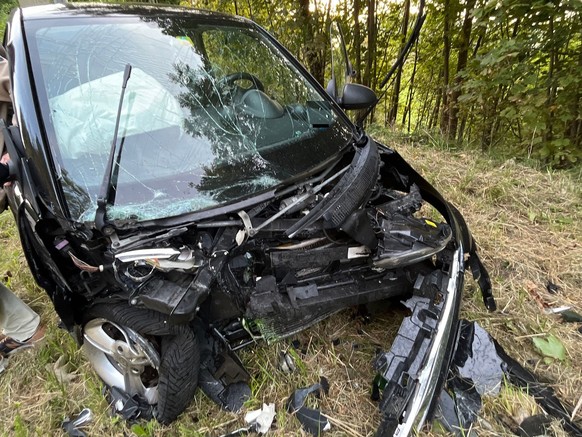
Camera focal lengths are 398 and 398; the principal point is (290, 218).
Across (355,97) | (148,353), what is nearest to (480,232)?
(355,97)

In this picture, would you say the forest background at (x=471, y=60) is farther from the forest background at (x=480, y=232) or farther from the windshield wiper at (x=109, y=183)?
the windshield wiper at (x=109, y=183)

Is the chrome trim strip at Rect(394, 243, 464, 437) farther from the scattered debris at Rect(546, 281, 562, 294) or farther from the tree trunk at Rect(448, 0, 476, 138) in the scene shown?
the tree trunk at Rect(448, 0, 476, 138)

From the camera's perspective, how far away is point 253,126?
200 centimetres

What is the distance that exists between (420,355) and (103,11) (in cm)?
227

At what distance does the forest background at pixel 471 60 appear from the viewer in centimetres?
387

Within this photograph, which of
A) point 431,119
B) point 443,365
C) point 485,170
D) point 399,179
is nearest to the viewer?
point 443,365

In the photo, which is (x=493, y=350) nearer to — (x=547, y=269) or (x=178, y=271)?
(x=547, y=269)

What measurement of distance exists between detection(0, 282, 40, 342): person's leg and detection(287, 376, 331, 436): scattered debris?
1.69 m

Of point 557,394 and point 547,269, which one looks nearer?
point 557,394

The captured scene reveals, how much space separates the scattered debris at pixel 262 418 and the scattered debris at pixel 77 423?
0.77m

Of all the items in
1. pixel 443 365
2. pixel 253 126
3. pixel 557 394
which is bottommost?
pixel 557 394

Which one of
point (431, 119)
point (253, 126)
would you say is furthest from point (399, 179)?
point (431, 119)

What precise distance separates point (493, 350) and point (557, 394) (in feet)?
1.20

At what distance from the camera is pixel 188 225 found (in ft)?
5.00
